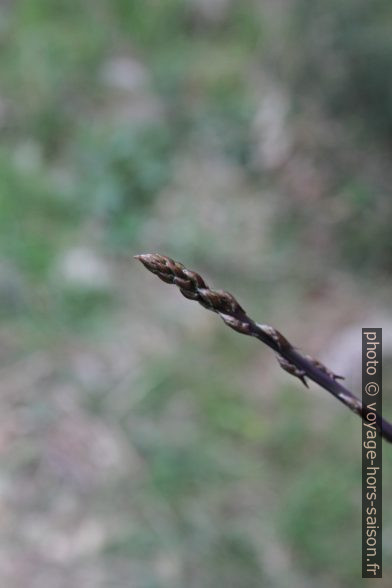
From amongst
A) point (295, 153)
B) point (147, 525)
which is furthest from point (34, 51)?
point (147, 525)

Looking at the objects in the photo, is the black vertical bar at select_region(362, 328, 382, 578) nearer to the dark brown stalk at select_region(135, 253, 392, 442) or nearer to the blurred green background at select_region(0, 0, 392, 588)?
the blurred green background at select_region(0, 0, 392, 588)

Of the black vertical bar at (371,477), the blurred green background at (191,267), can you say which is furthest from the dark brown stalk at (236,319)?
the blurred green background at (191,267)

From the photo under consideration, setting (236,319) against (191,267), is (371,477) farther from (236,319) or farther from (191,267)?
(236,319)

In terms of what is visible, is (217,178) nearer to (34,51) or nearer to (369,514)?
(34,51)

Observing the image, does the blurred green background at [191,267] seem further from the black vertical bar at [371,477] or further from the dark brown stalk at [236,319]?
the dark brown stalk at [236,319]

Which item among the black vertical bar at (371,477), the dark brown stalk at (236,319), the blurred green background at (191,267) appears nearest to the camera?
the dark brown stalk at (236,319)

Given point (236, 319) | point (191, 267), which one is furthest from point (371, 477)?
point (236, 319)
